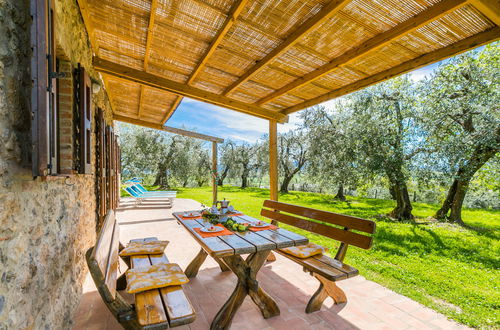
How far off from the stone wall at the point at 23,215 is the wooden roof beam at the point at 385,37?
9.06 feet

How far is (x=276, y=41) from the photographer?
2.77 m

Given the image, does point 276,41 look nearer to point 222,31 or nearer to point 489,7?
point 222,31

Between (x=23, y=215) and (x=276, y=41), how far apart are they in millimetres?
2670

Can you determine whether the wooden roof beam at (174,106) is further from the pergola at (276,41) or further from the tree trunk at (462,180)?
the tree trunk at (462,180)

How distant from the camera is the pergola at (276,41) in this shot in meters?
2.18

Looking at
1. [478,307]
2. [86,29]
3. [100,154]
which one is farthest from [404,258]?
[86,29]

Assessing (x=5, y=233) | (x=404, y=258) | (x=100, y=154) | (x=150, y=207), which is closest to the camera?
Answer: (x=5, y=233)

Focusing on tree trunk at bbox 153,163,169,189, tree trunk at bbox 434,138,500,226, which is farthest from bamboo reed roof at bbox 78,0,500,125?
tree trunk at bbox 153,163,169,189

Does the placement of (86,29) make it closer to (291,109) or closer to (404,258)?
(291,109)

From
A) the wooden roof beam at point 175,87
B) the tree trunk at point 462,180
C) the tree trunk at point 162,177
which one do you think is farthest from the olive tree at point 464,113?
the tree trunk at point 162,177

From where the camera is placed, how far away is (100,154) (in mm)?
3684

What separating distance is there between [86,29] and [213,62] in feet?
4.91

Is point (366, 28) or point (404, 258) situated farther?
point (404, 258)

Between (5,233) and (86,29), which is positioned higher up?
(86,29)
